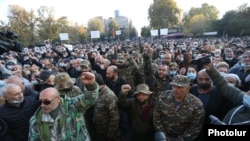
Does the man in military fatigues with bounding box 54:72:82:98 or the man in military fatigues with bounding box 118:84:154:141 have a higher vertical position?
the man in military fatigues with bounding box 54:72:82:98

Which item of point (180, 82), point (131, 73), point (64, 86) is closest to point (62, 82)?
point (64, 86)

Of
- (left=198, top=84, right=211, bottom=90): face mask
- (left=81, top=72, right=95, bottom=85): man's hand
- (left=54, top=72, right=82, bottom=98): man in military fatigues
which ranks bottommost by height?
(left=198, top=84, right=211, bottom=90): face mask

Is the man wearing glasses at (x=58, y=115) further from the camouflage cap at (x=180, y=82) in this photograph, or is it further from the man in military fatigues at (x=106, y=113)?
the camouflage cap at (x=180, y=82)

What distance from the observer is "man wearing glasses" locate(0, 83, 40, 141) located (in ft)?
12.4

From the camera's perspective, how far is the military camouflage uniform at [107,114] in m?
4.70

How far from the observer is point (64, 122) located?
344cm

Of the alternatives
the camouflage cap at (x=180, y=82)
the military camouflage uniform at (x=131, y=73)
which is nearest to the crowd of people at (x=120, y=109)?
the camouflage cap at (x=180, y=82)

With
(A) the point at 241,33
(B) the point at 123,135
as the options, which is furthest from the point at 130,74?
(A) the point at 241,33

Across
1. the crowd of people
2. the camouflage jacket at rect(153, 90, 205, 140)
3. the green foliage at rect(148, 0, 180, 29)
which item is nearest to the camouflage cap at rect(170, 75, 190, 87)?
the crowd of people

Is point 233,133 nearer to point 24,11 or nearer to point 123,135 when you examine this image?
point 123,135

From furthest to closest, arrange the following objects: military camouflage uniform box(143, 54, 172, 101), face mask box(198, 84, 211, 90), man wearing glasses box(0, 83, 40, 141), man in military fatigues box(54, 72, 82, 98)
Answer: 1. military camouflage uniform box(143, 54, 172, 101)
2. face mask box(198, 84, 211, 90)
3. man in military fatigues box(54, 72, 82, 98)
4. man wearing glasses box(0, 83, 40, 141)

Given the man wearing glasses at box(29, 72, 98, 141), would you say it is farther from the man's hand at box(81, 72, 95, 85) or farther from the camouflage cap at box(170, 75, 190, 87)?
the camouflage cap at box(170, 75, 190, 87)

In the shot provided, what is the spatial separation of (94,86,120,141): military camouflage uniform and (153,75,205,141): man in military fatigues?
0.88m

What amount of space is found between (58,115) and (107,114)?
150cm
